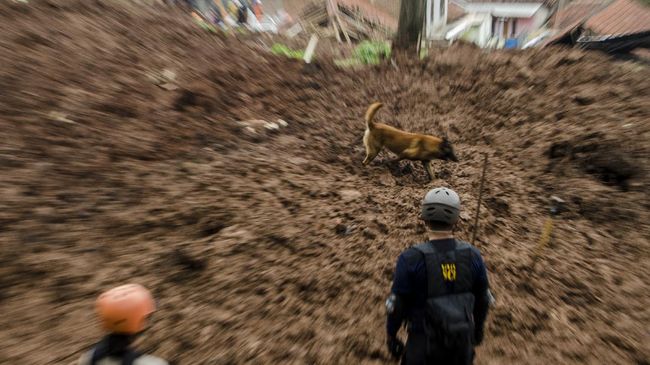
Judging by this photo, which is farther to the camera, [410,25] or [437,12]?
[437,12]

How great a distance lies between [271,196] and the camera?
17.1 feet

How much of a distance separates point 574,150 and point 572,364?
3.89m

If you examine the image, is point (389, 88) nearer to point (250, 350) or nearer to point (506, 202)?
point (506, 202)

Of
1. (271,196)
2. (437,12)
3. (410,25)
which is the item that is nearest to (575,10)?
(437,12)

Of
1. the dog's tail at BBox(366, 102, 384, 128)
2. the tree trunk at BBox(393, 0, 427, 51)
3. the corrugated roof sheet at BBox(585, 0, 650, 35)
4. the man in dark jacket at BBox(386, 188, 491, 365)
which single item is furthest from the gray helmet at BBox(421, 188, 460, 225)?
the corrugated roof sheet at BBox(585, 0, 650, 35)

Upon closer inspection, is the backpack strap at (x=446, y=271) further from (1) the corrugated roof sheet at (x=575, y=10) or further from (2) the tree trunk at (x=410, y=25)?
(1) the corrugated roof sheet at (x=575, y=10)

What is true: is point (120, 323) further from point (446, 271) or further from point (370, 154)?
point (370, 154)

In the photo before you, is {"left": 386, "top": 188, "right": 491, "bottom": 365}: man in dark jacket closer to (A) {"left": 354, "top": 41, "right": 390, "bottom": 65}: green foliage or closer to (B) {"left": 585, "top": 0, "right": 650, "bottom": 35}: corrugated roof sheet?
(A) {"left": 354, "top": 41, "right": 390, "bottom": 65}: green foliage

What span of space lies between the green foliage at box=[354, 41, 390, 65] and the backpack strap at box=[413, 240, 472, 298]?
8184mm

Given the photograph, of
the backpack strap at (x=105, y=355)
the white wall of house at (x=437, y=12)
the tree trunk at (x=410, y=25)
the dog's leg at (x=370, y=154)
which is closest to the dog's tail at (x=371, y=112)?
the dog's leg at (x=370, y=154)

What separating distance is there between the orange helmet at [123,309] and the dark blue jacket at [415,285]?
1.45 meters

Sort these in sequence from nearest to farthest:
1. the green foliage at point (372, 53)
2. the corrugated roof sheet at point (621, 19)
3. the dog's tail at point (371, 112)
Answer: the dog's tail at point (371, 112)
the green foliage at point (372, 53)
the corrugated roof sheet at point (621, 19)

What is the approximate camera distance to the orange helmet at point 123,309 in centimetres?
188

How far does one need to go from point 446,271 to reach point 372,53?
861 cm
